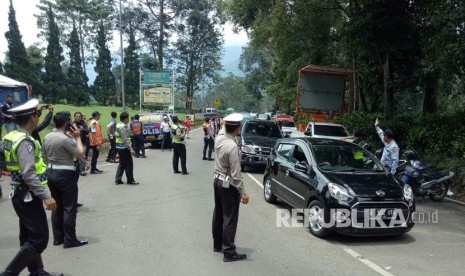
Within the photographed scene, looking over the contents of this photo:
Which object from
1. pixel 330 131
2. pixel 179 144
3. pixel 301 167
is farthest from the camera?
pixel 330 131

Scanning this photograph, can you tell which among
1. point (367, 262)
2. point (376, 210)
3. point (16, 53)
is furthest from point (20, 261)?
point (16, 53)

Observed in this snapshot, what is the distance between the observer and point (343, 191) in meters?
6.42

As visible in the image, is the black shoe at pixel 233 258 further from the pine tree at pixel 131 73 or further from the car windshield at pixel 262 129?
the pine tree at pixel 131 73

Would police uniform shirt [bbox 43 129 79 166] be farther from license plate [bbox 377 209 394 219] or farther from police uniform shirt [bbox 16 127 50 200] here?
license plate [bbox 377 209 394 219]

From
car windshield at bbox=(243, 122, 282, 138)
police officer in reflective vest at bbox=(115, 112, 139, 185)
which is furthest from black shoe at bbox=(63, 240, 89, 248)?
car windshield at bbox=(243, 122, 282, 138)

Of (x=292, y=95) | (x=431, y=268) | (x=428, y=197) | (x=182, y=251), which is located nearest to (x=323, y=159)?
(x=431, y=268)

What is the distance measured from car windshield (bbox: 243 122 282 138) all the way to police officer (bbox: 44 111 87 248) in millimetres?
9441

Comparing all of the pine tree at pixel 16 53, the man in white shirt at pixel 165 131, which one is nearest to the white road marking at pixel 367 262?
the man in white shirt at pixel 165 131

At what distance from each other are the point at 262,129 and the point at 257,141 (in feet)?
5.03

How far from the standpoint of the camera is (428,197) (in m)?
10.1

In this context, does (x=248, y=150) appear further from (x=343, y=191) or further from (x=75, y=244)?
(x=75, y=244)

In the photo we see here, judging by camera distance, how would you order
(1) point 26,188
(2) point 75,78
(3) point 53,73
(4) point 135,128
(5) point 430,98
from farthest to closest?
(2) point 75,78 < (3) point 53,73 < (5) point 430,98 < (4) point 135,128 < (1) point 26,188

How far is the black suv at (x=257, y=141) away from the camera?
13.2 m

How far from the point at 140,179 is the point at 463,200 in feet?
27.6
